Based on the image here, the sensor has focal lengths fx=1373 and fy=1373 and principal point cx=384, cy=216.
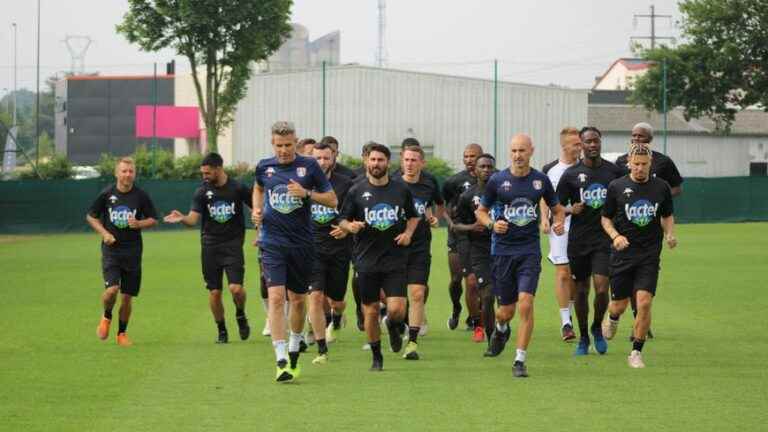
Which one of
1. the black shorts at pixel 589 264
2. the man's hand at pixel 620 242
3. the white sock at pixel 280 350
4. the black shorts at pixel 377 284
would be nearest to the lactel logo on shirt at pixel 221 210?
the black shorts at pixel 377 284

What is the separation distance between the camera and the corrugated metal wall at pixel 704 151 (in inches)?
2620

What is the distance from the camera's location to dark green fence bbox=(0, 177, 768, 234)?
41562 mm

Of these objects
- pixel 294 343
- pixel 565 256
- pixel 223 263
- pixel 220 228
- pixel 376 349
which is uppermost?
pixel 220 228

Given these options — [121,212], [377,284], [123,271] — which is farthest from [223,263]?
[377,284]

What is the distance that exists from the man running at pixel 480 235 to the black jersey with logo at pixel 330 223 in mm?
1219

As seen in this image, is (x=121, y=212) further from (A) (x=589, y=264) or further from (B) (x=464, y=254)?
(A) (x=589, y=264)

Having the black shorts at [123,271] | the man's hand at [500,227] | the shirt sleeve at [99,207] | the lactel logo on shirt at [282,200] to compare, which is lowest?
the black shorts at [123,271]

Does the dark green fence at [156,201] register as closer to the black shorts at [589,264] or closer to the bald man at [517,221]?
the black shorts at [589,264]

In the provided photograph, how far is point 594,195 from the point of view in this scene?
44.1 feet

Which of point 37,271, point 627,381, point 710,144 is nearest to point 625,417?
point 627,381

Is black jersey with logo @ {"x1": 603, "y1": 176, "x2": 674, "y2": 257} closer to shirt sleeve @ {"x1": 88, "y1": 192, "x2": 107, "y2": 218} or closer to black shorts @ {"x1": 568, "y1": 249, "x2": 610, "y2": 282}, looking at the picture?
black shorts @ {"x1": 568, "y1": 249, "x2": 610, "y2": 282}

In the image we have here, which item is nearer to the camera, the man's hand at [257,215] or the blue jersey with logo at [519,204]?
the man's hand at [257,215]

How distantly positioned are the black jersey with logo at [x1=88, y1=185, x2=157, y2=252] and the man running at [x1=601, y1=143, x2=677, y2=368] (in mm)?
4988

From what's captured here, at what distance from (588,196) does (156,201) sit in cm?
3060
